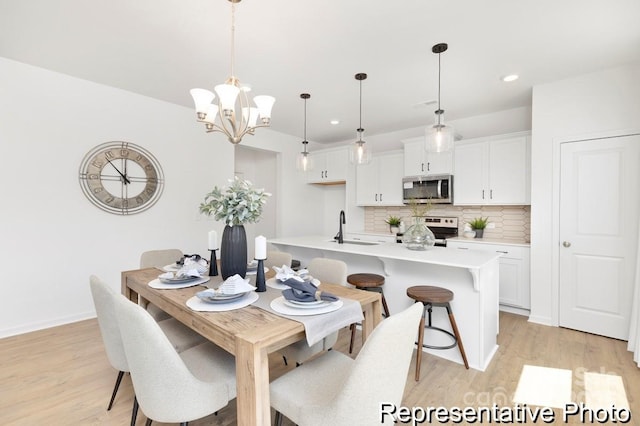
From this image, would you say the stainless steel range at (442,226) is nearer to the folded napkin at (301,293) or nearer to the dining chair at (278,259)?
the dining chair at (278,259)

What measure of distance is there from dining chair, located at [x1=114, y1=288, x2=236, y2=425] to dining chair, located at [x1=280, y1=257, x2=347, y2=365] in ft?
1.74

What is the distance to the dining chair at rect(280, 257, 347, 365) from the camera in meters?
1.81

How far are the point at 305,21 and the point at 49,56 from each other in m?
2.44

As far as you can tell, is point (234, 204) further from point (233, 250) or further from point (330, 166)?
point (330, 166)

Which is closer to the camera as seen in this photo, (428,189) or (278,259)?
(278,259)

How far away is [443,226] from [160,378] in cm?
419

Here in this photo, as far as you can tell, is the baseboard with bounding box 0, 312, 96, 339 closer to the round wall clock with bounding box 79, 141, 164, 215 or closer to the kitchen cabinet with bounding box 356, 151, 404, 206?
the round wall clock with bounding box 79, 141, 164, 215

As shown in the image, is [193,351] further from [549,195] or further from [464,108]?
[464,108]

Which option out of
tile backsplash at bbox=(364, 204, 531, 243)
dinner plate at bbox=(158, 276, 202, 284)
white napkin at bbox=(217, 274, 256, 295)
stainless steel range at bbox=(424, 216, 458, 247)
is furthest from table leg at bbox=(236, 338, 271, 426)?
tile backsplash at bbox=(364, 204, 531, 243)

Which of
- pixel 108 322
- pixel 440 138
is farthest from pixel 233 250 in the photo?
pixel 440 138

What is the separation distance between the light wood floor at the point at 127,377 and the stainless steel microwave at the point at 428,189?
72.3 inches

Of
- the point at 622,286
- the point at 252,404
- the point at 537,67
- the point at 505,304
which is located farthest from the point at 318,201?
the point at 252,404

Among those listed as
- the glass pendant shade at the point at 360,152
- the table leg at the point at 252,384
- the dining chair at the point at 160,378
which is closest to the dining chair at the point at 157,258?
Result: the dining chair at the point at 160,378

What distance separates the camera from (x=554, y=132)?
3152 mm
